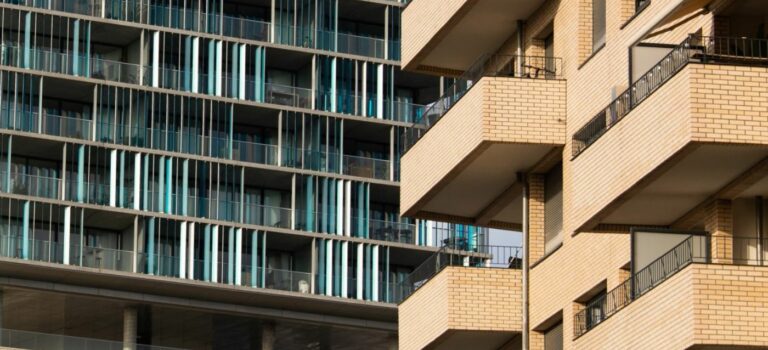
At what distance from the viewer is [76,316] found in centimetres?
10556

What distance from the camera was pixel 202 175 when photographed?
104 meters

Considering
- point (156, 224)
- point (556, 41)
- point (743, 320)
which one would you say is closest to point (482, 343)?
point (556, 41)

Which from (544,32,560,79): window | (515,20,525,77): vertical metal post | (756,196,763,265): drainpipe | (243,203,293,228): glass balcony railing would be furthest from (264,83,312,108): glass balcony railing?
(756,196,763,265): drainpipe

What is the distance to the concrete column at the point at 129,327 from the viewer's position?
10225 centimetres

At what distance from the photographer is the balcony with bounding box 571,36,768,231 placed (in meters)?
29.9

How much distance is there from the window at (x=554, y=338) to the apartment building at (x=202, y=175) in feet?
200

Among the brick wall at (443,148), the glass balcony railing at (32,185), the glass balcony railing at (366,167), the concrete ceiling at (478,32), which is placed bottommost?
the brick wall at (443,148)

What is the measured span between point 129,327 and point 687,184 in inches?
2876

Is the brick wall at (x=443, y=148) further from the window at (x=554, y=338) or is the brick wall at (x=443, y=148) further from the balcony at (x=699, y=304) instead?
the balcony at (x=699, y=304)

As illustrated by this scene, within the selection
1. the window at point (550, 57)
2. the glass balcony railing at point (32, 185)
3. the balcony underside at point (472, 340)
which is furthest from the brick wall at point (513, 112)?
the glass balcony railing at point (32, 185)

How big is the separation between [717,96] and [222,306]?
247ft

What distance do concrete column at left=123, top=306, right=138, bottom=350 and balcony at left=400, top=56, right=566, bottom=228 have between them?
2406 inches

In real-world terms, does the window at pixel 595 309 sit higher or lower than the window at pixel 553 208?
lower

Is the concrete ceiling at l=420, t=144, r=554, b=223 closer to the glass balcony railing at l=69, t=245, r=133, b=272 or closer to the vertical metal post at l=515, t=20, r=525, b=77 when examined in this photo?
the vertical metal post at l=515, t=20, r=525, b=77
